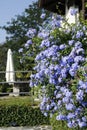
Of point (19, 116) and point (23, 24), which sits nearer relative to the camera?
point (19, 116)

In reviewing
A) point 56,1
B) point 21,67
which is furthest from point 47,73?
point 21,67

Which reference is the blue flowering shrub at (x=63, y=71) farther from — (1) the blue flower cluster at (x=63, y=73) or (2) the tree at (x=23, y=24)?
(2) the tree at (x=23, y=24)

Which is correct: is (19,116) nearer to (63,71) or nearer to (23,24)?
(63,71)

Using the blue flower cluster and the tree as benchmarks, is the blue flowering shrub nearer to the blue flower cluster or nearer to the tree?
the blue flower cluster

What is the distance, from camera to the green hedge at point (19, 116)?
11.5 metres

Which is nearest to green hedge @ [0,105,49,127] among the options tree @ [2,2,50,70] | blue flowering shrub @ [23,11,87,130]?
blue flowering shrub @ [23,11,87,130]

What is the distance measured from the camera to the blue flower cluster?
621cm

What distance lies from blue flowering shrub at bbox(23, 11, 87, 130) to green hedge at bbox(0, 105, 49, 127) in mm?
3659

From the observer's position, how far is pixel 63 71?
6539mm

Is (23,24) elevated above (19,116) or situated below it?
above

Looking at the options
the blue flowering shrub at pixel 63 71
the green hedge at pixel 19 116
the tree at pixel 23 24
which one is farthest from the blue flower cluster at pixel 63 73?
the tree at pixel 23 24

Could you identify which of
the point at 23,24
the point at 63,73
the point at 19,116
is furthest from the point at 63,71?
the point at 23,24

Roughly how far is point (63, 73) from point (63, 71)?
1.2 inches

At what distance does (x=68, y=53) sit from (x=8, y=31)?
4028cm
